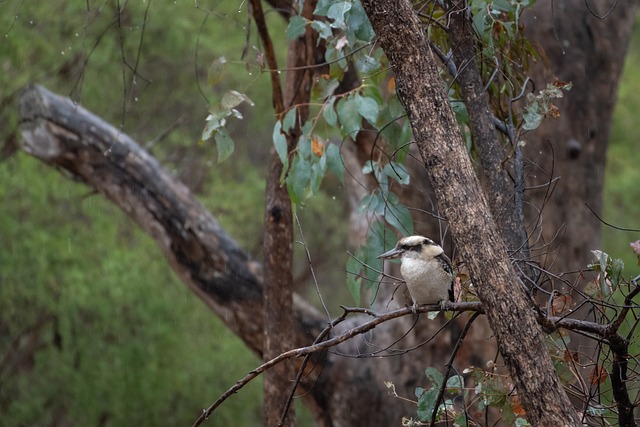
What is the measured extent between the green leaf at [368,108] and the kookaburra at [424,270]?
0.57m

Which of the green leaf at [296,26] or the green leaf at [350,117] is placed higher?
the green leaf at [296,26]

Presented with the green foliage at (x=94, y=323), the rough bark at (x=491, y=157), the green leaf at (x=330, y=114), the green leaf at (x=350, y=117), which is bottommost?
Answer: the rough bark at (x=491, y=157)

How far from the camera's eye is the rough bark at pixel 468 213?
7.57ft

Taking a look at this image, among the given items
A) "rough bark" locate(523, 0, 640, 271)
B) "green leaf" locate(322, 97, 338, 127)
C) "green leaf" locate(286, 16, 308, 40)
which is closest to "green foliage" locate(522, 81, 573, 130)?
"green leaf" locate(322, 97, 338, 127)

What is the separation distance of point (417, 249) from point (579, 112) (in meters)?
3.39

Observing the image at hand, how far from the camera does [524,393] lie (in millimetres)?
2324

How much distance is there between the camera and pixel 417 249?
3.01 meters

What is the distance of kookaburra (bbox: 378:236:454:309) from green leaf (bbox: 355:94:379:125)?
1.88ft

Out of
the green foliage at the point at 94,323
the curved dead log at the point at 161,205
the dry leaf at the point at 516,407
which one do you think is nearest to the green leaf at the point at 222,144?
the dry leaf at the point at 516,407

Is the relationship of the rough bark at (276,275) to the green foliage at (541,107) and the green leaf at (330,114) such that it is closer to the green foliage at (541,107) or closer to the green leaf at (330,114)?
the green leaf at (330,114)

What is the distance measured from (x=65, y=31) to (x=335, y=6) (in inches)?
260

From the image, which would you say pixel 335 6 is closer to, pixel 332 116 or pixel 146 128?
pixel 332 116

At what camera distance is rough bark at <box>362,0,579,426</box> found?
231 cm

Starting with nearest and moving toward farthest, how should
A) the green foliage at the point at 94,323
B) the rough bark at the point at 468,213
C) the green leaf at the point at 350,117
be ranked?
the rough bark at the point at 468,213 → the green leaf at the point at 350,117 → the green foliage at the point at 94,323
